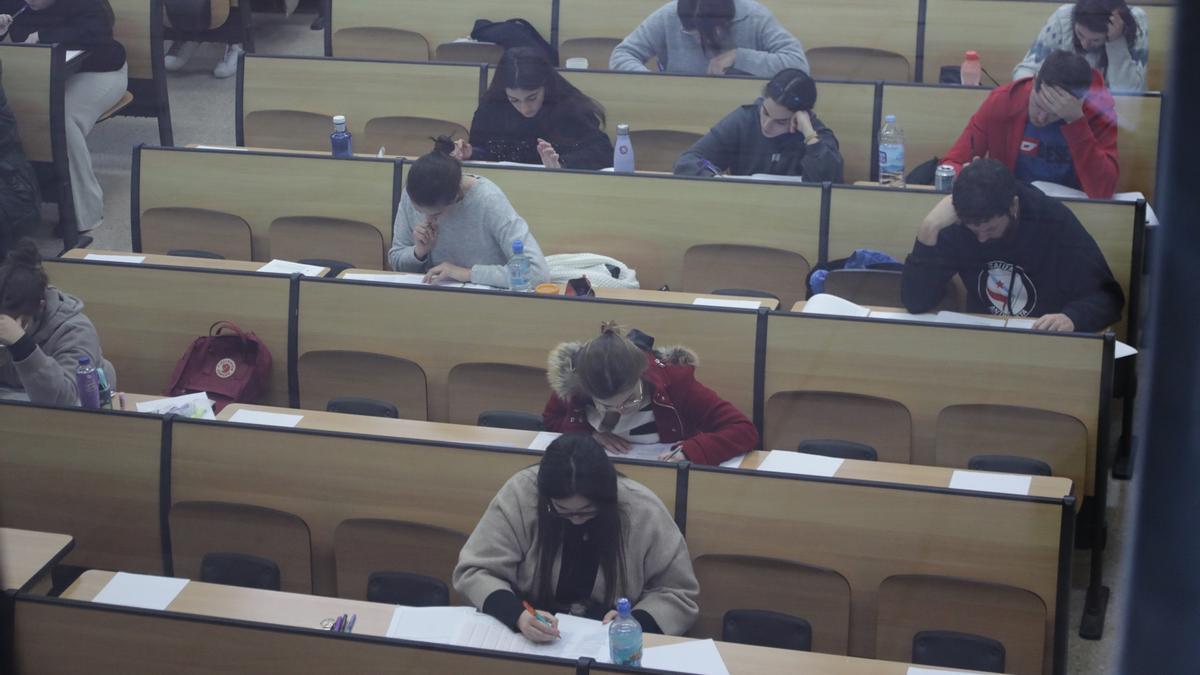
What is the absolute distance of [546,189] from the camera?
3172 mm

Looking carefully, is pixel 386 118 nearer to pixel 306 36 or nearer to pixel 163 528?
pixel 306 36

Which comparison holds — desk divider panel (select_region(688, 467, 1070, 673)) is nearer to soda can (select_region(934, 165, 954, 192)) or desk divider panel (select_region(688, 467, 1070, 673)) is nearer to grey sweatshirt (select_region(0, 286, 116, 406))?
soda can (select_region(934, 165, 954, 192))

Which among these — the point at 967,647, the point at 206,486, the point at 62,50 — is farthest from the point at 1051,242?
the point at 62,50

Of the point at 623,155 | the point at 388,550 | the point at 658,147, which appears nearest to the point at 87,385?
the point at 388,550

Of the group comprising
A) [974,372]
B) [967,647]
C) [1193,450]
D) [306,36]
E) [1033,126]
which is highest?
[306,36]

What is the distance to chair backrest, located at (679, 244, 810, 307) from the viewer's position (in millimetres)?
3014

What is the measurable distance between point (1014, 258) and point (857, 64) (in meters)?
1.66

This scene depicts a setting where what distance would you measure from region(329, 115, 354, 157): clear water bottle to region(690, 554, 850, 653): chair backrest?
2.03m

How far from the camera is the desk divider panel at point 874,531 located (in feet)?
6.16

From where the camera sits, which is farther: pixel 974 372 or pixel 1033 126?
pixel 1033 126

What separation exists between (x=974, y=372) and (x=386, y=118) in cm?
217

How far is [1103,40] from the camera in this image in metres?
1.66

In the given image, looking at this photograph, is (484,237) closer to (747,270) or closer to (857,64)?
(747,270)

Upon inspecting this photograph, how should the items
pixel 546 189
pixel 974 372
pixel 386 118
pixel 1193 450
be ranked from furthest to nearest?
pixel 386 118 < pixel 546 189 < pixel 974 372 < pixel 1193 450
